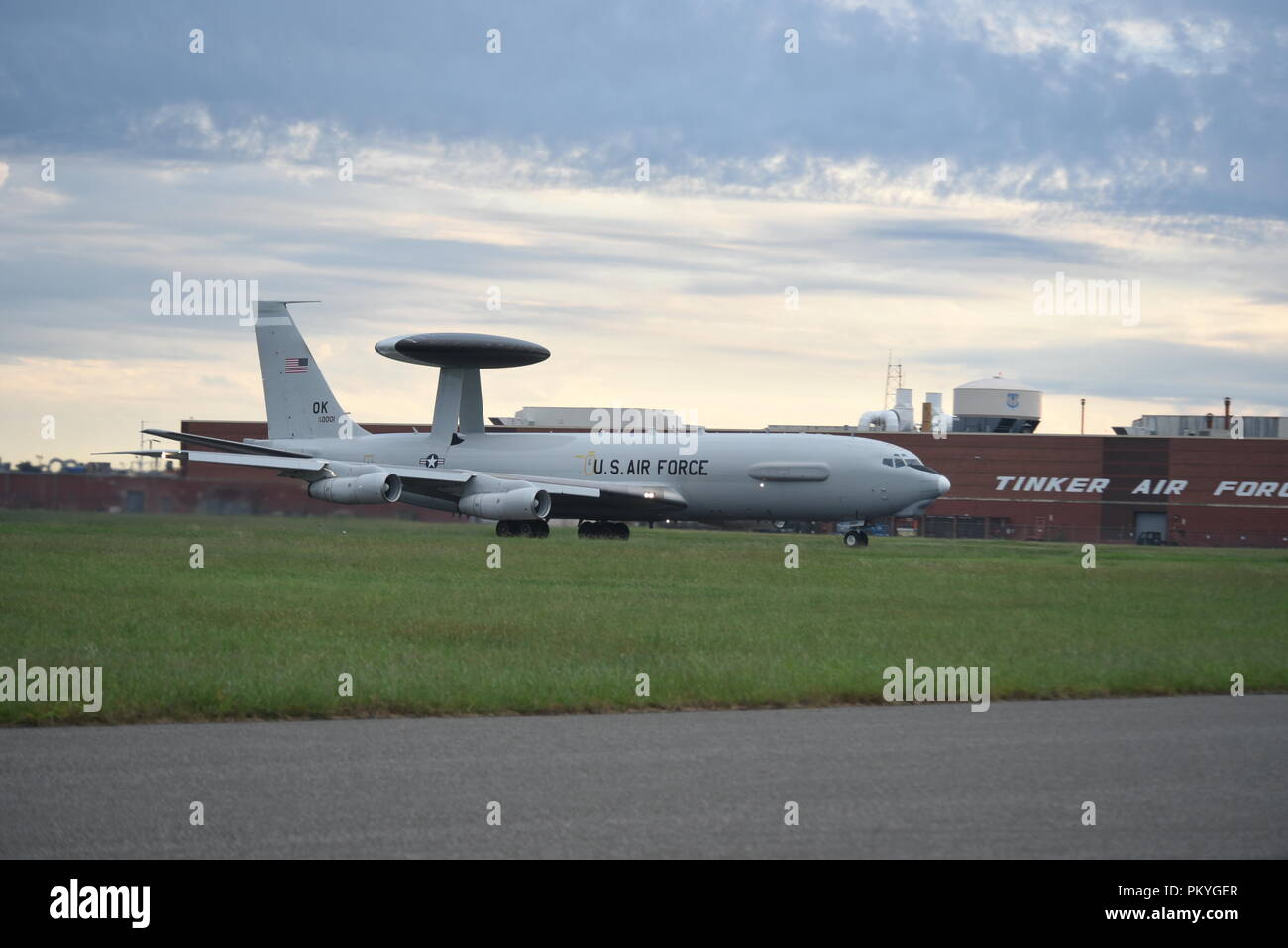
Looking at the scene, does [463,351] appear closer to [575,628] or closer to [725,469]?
[725,469]

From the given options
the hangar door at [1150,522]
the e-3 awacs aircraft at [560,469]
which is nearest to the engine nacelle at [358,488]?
the e-3 awacs aircraft at [560,469]

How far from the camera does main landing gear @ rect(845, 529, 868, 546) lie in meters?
46.4

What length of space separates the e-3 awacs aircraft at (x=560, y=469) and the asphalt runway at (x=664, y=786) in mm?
33618

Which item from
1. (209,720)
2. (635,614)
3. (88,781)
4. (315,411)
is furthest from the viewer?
(315,411)

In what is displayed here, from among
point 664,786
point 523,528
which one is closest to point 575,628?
point 664,786

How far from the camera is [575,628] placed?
1931cm

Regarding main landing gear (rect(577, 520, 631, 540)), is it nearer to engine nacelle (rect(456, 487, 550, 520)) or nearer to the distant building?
engine nacelle (rect(456, 487, 550, 520))

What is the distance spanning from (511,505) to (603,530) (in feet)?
14.3

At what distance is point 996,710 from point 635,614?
8681mm

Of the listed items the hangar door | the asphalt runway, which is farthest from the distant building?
the asphalt runway

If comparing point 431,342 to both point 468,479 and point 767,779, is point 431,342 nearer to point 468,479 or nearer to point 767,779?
point 468,479
